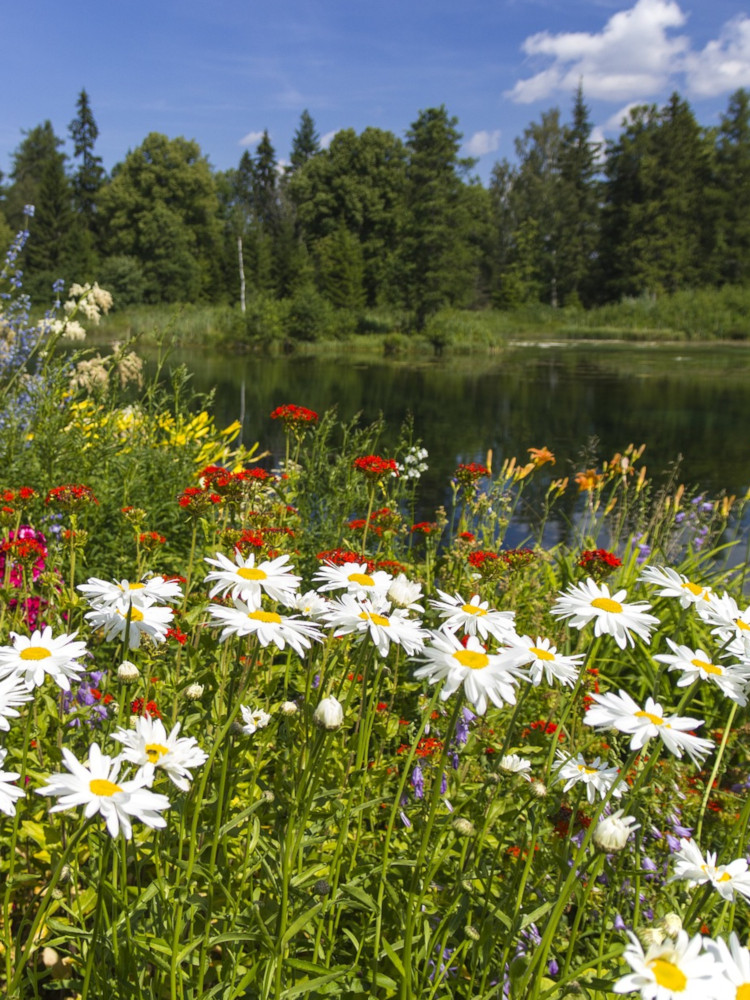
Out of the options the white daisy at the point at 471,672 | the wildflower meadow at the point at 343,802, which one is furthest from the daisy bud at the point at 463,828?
the white daisy at the point at 471,672

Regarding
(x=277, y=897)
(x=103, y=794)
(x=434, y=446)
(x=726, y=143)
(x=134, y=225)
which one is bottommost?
(x=434, y=446)

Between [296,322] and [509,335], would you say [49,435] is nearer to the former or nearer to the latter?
[296,322]

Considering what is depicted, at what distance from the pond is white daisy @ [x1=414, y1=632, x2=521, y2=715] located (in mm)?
3875

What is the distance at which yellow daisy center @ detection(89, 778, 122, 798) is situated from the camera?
0.70m

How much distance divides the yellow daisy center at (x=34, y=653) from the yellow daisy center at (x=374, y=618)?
1.29ft

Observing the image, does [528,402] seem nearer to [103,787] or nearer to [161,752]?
[161,752]

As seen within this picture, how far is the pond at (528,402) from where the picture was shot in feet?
30.7

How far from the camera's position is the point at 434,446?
9.91m

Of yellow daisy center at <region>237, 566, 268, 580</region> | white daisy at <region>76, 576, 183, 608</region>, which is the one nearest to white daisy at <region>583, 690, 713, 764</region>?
yellow daisy center at <region>237, 566, 268, 580</region>

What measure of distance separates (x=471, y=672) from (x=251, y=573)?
330 millimetres

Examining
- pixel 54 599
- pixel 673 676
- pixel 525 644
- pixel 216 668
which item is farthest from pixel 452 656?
pixel 673 676

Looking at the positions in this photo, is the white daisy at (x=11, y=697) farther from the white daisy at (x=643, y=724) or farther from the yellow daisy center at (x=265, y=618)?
the white daisy at (x=643, y=724)

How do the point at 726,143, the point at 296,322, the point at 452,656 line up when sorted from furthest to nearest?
the point at 726,143 < the point at 296,322 < the point at 452,656

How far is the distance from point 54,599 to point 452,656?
53.5 inches
